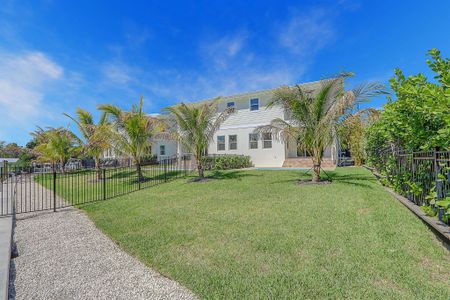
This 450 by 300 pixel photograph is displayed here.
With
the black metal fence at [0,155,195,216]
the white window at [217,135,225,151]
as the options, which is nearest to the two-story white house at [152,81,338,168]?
the white window at [217,135,225,151]

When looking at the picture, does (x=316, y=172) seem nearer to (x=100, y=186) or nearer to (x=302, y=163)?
(x=302, y=163)

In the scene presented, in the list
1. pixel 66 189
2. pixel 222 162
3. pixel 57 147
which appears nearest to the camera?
pixel 66 189

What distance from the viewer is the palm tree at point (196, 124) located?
11703 millimetres

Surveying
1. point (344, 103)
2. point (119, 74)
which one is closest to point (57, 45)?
point (119, 74)

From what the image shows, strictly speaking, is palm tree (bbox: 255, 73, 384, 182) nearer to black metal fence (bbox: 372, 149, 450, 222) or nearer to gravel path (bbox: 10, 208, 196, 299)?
black metal fence (bbox: 372, 149, 450, 222)

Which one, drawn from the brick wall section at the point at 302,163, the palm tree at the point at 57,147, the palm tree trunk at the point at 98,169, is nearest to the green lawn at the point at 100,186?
the palm tree trunk at the point at 98,169

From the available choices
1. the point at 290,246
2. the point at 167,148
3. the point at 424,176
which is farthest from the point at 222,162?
the point at 290,246

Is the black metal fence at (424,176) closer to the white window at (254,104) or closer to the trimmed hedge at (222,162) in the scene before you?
the trimmed hedge at (222,162)

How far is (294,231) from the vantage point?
435 centimetres

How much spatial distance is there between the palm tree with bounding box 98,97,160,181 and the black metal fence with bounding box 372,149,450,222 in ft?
37.1

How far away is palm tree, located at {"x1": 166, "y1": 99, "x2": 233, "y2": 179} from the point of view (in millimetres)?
11703

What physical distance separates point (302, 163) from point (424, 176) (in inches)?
527

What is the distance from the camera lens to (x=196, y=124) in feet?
38.5

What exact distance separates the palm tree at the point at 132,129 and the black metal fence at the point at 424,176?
11.3 m
